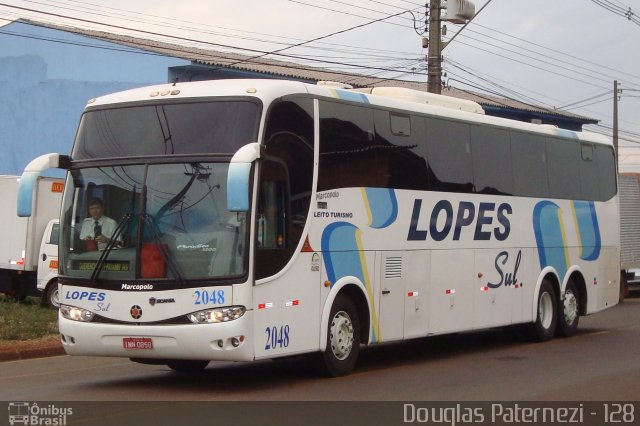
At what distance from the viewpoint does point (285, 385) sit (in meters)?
12.7

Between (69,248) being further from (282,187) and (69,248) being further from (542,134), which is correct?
(542,134)

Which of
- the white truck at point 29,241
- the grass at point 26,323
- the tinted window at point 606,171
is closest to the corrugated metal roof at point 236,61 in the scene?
the white truck at point 29,241

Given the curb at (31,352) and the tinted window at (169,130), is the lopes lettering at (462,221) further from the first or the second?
the curb at (31,352)

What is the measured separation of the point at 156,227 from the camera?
466 inches

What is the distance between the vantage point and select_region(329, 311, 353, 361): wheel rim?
13219mm

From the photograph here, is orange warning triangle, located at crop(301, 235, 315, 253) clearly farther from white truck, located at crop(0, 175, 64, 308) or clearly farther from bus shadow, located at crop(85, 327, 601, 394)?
white truck, located at crop(0, 175, 64, 308)

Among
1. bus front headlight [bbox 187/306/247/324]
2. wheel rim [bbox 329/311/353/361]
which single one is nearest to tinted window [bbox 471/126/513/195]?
wheel rim [bbox 329/311/353/361]

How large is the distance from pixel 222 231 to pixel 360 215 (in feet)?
8.83

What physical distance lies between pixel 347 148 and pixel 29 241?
14.0 meters

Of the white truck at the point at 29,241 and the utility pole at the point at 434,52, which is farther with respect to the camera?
the utility pole at the point at 434,52

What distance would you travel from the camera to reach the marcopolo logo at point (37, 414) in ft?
32.2

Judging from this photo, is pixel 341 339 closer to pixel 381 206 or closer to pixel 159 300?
pixel 381 206

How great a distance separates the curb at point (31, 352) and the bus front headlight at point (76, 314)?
4679mm

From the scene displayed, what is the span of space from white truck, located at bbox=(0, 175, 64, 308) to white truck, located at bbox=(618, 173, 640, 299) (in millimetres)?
15171
